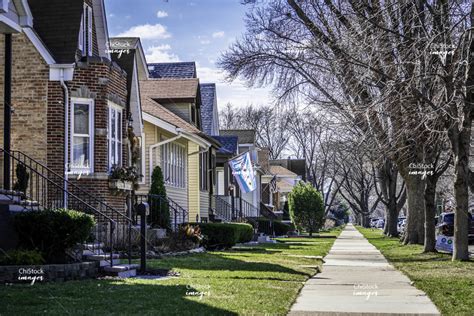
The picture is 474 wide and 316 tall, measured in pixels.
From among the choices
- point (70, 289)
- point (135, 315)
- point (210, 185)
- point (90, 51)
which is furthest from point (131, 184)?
point (210, 185)

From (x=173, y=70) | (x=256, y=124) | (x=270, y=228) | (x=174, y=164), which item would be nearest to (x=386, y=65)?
(x=174, y=164)

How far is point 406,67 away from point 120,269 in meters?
8.71

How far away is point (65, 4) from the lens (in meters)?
19.8

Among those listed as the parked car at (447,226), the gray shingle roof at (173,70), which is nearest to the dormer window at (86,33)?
the parked car at (447,226)

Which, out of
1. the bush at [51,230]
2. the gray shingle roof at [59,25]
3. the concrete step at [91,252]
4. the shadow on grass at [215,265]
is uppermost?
the gray shingle roof at [59,25]

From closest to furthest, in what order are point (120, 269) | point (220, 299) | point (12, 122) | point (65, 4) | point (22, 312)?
point (22, 312) → point (220, 299) → point (120, 269) → point (12, 122) → point (65, 4)

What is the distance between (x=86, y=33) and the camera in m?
20.6

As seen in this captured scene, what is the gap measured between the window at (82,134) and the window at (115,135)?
0.68 m

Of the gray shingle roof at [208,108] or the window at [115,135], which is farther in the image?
the gray shingle roof at [208,108]

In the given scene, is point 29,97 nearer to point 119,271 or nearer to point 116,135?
point 116,135

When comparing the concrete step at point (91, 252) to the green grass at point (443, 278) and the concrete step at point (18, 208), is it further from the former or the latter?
the green grass at point (443, 278)

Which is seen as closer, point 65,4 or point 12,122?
point 12,122

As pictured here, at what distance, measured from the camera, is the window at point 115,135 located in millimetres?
20141

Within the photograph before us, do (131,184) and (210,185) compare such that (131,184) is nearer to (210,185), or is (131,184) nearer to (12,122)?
(12,122)
